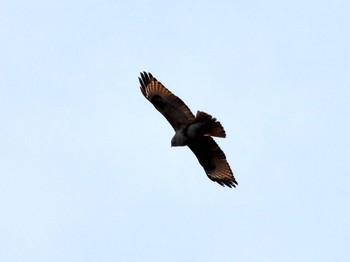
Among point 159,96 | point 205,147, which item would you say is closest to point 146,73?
point 159,96

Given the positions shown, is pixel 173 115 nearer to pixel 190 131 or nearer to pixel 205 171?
pixel 190 131

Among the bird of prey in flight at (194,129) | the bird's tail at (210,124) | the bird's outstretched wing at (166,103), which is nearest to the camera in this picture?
the bird's tail at (210,124)

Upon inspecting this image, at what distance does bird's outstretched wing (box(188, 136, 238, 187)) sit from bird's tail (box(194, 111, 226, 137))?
1299 mm

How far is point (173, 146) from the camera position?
1916cm

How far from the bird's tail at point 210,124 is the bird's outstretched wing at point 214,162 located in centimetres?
130

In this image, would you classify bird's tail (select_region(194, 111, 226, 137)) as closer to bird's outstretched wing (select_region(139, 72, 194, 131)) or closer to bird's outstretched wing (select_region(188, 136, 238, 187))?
bird's outstretched wing (select_region(139, 72, 194, 131))

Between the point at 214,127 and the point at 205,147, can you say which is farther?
the point at 205,147

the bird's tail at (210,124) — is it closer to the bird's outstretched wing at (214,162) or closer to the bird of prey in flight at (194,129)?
the bird of prey in flight at (194,129)

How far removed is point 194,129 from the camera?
59.6 feet

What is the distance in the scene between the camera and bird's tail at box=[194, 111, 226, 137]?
689 inches

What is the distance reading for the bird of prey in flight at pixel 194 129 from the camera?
17781 millimetres

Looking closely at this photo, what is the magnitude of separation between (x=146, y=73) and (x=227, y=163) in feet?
9.60

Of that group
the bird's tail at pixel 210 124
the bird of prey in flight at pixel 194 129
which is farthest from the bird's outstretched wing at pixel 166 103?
the bird's tail at pixel 210 124

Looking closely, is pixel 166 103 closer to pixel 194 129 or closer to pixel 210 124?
pixel 194 129
